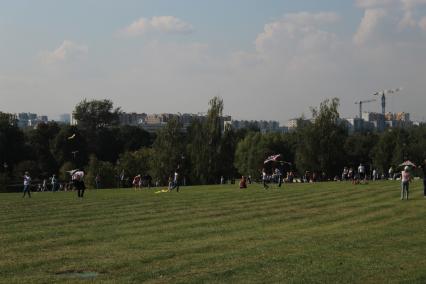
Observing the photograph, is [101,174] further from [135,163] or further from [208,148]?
[208,148]

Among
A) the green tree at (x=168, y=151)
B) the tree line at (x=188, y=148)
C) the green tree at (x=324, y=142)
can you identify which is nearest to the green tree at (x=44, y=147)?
the tree line at (x=188, y=148)

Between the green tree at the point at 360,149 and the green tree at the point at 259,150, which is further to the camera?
the green tree at the point at 360,149

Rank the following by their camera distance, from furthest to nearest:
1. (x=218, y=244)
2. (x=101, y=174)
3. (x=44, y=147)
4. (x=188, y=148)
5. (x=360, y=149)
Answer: (x=360, y=149)
(x=44, y=147)
(x=188, y=148)
(x=101, y=174)
(x=218, y=244)

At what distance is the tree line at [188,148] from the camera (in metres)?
92.8

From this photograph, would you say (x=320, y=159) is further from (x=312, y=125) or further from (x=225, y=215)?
(x=225, y=215)

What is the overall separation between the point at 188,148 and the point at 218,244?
7540 cm

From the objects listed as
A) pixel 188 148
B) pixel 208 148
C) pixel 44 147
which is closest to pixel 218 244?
pixel 208 148

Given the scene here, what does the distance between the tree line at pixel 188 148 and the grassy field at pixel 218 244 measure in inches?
2384

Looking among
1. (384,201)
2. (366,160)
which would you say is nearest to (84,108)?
(366,160)

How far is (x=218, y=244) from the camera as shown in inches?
732

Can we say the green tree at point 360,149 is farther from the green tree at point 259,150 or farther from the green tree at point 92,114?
the green tree at point 92,114

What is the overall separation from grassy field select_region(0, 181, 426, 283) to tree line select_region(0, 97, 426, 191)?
2384 inches

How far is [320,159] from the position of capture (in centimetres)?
9425

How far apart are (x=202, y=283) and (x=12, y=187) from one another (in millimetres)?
94545
